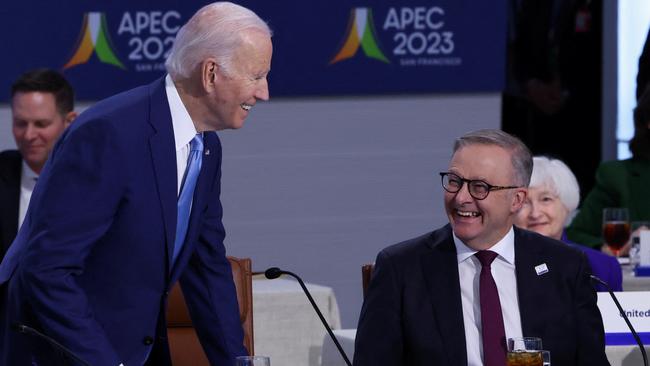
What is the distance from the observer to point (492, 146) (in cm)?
331

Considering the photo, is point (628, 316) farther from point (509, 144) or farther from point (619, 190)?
point (619, 190)

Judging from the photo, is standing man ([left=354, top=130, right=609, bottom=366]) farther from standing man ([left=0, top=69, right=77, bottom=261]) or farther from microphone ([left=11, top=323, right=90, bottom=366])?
standing man ([left=0, top=69, right=77, bottom=261])

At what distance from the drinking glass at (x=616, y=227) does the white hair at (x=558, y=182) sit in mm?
809

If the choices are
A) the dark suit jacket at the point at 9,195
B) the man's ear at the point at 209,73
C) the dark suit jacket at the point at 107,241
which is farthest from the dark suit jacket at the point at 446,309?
the dark suit jacket at the point at 9,195

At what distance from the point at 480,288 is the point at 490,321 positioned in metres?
0.09

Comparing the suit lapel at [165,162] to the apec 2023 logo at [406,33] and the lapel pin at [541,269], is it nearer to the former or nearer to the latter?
the lapel pin at [541,269]

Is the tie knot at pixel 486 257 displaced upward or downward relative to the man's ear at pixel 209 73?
downward

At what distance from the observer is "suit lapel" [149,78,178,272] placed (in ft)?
8.79

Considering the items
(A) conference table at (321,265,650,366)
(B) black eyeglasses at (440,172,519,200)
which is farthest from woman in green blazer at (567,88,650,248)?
(B) black eyeglasses at (440,172,519,200)

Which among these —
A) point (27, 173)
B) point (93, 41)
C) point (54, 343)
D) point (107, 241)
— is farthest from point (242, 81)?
point (93, 41)

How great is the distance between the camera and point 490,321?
3.23 metres

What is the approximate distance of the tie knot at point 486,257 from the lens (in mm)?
3305

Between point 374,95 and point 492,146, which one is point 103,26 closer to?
point 374,95

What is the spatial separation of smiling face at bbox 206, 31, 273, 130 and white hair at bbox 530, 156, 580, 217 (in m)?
2.24
